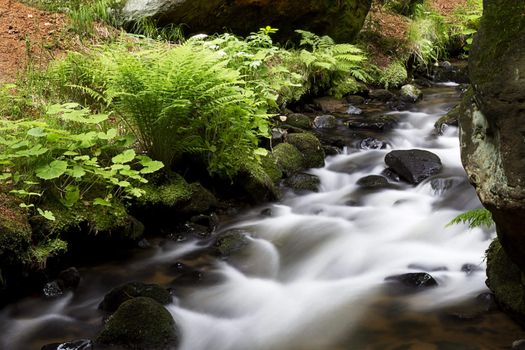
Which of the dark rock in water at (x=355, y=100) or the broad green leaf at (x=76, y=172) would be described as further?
the dark rock in water at (x=355, y=100)

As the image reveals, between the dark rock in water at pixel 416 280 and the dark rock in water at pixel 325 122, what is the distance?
437 cm

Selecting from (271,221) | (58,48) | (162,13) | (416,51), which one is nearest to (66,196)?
(271,221)

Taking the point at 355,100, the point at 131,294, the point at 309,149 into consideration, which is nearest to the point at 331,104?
the point at 355,100

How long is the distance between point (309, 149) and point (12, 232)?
3.95 m

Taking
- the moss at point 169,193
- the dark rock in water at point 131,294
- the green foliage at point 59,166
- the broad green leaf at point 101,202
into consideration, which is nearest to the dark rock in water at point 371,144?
the moss at point 169,193

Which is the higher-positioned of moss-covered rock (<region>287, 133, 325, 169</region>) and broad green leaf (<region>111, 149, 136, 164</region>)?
broad green leaf (<region>111, 149, 136, 164</region>)

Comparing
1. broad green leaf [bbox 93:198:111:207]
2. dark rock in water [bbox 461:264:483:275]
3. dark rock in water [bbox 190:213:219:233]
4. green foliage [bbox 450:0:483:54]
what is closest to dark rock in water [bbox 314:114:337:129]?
dark rock in water [bbox 190:213:219:233]

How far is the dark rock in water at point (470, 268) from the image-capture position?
4.42m

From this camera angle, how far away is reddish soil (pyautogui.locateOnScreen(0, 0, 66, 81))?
22.4ft

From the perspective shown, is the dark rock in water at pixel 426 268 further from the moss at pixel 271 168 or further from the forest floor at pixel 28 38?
the forest floor at pixel 28 38

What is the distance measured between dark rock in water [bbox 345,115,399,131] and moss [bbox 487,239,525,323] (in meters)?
4.76

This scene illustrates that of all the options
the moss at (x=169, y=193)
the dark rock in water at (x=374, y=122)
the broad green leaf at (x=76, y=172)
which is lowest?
the dark rock in water at (x=374, y=122)

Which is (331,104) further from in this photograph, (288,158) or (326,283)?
(326,283)

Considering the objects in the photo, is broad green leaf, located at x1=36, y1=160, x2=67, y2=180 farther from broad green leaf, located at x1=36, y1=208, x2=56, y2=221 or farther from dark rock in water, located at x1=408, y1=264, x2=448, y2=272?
dark rock in water, located at x1=408, y1=264, x2=448, y2=272
